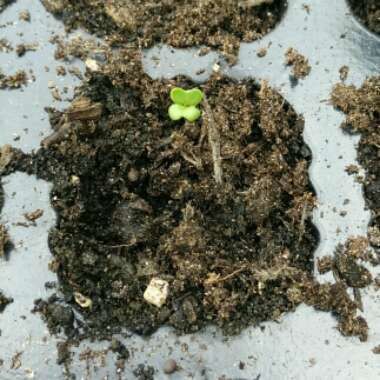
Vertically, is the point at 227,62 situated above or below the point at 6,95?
above

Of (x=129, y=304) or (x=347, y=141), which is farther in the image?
(x=347, y=141)

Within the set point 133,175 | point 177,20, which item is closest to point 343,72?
point 177,20

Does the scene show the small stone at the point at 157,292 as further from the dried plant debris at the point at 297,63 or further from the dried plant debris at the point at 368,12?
the dried plant debris at the point at 368,12

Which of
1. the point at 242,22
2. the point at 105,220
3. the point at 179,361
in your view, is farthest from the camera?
the point at 242,22

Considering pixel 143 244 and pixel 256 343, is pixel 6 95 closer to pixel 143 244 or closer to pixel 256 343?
pixel 143 244

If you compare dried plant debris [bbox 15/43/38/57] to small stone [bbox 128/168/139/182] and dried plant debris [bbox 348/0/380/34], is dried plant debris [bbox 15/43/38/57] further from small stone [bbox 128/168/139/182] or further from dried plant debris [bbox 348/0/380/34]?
dried plant debris [bbox 348/0/380/34]

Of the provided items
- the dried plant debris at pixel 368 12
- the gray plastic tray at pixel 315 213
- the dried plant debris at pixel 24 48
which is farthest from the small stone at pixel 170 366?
the dried plant debris at pixel 368 12

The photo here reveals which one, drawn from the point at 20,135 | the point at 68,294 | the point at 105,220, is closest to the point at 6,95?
the point at 20,135
